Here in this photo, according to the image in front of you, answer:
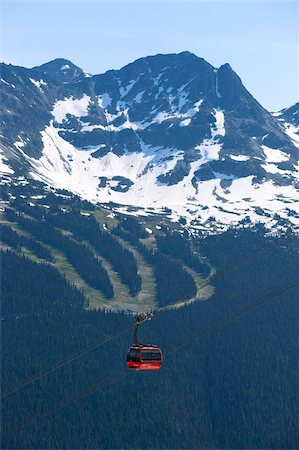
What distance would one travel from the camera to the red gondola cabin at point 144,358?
142 metres

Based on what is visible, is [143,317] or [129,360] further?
[129,360]

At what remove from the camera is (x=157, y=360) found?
14475 centimetres

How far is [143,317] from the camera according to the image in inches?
5049

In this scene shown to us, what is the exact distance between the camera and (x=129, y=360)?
14475cm

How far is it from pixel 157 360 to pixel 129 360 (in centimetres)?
389

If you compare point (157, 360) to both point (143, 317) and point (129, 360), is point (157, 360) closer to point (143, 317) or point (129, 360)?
point (129, 360)

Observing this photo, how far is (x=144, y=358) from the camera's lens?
14250cm

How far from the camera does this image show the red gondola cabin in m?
142

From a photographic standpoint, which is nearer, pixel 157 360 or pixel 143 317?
pixel 143 317

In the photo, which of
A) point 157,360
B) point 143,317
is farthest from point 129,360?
point 143,317

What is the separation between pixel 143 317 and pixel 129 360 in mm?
18216
